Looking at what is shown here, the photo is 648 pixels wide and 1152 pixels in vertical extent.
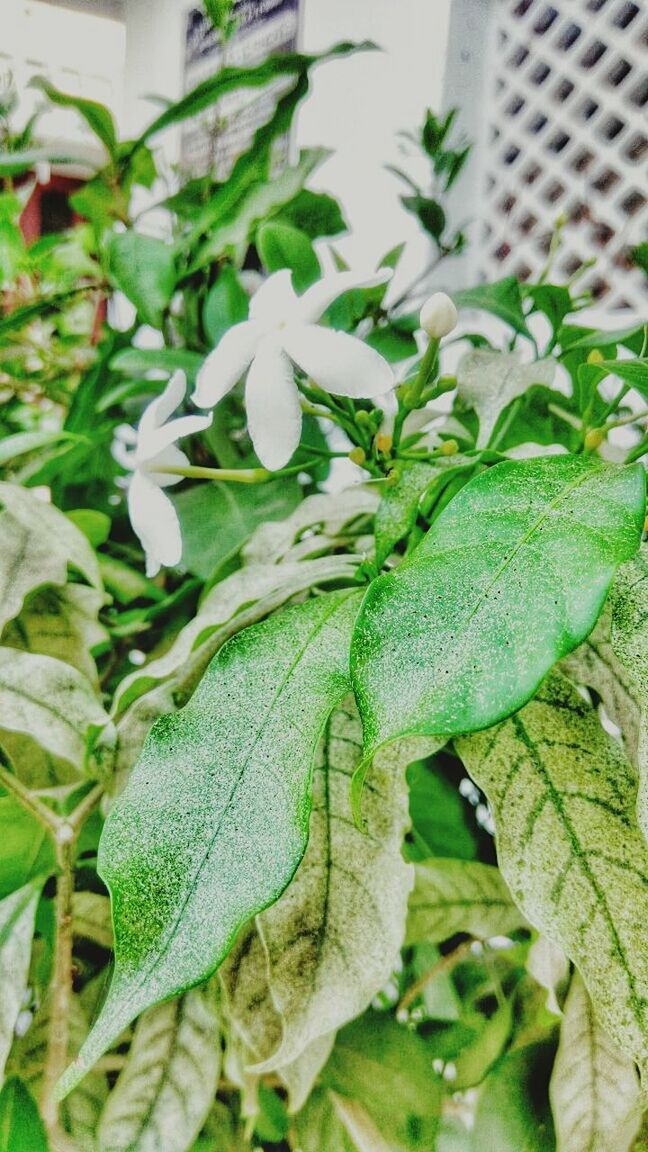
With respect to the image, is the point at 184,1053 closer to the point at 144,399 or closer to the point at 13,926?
the point at 13,926

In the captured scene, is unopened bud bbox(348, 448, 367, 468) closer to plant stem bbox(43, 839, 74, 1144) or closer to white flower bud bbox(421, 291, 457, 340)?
white flower bud bbox(421, 291, 457, 340)

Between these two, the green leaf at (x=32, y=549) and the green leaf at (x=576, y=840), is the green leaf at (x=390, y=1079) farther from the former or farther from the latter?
the green leaf at (x=32, y=549)

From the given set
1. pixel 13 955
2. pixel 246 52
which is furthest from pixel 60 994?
pixel 246 52

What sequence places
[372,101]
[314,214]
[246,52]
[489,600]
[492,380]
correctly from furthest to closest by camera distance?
[246,52] → [372,101] → [314,214] → [492,380] → [489,600]

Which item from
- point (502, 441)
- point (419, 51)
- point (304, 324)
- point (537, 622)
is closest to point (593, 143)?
point (419, 51)

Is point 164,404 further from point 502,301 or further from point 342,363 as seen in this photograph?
point 502,301

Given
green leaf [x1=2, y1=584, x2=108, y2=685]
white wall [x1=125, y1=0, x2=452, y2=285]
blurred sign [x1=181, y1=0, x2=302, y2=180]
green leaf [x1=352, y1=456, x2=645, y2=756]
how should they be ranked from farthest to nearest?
1. blurred sign [x1=181, y1=0, x2=302, y2=180]
2. white wall [x1=125, y1=0, x2=452, y2=285]
3. green leaf [x1=2, y1=584, x2=108, y2=685]
4. green leaf [x1=352, y1=456, x2=645, y2=756]

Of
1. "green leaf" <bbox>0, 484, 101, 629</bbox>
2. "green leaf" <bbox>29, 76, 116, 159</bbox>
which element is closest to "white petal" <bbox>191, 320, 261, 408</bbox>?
"green leaf" <bbox>0, 484, 101, 629</bbox>
